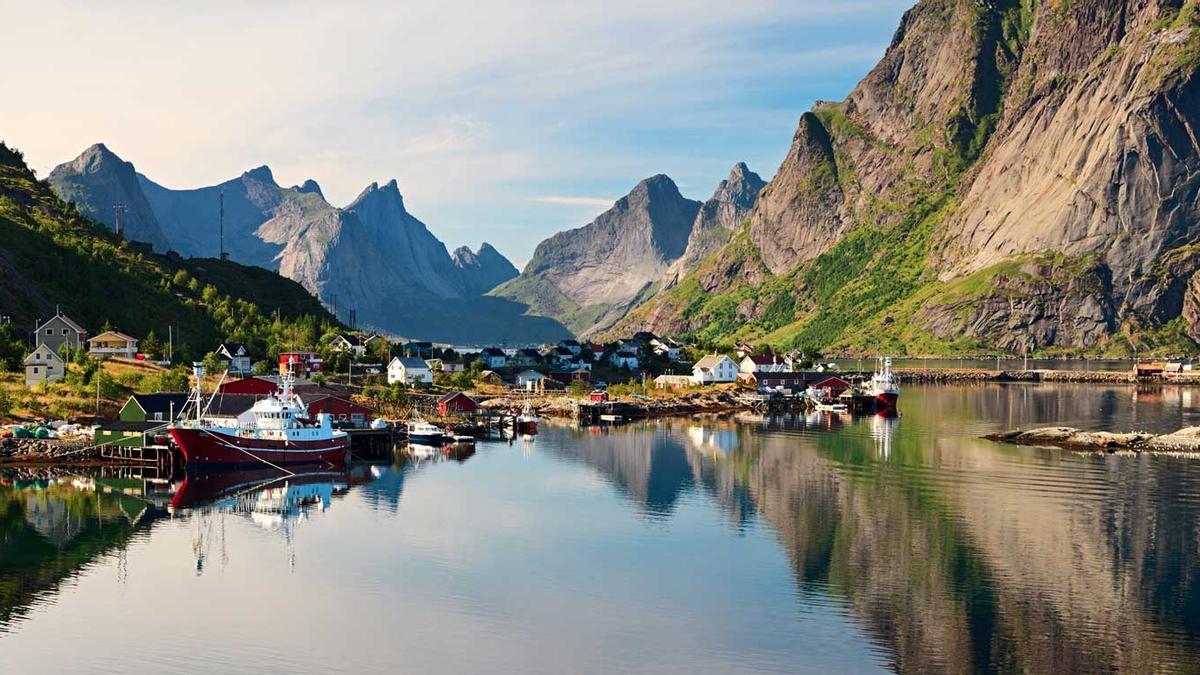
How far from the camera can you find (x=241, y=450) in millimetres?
91875

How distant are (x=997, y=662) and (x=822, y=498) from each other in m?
36.6

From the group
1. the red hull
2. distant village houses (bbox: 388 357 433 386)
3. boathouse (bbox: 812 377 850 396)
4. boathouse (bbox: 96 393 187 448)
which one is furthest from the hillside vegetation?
boathouse (bbox: 812 377 850 396)

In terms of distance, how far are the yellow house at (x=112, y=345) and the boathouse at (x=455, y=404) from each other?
127 ft

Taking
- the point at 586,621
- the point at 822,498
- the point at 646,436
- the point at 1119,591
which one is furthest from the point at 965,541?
the point at 646,436

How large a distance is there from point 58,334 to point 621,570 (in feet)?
335

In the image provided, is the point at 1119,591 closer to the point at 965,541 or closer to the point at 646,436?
the point at 965,541

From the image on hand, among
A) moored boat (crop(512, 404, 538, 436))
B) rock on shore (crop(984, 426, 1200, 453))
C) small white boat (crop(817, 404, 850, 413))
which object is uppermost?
small white boat (crop(817, 404, 850, 413))

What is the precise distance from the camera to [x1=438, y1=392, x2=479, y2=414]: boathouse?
135m

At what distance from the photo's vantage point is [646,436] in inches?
4948

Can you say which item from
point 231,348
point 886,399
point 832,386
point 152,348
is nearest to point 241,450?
point 152,348

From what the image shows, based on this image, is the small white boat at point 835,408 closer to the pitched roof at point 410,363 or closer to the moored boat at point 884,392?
the moored boat at point 884,392

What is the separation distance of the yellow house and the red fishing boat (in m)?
48.9

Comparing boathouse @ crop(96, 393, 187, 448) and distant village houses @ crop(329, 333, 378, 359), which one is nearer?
boathouse @ crop(96, 393, 187, 448)

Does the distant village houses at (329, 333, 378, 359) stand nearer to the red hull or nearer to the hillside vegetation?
the hillside vegetation
